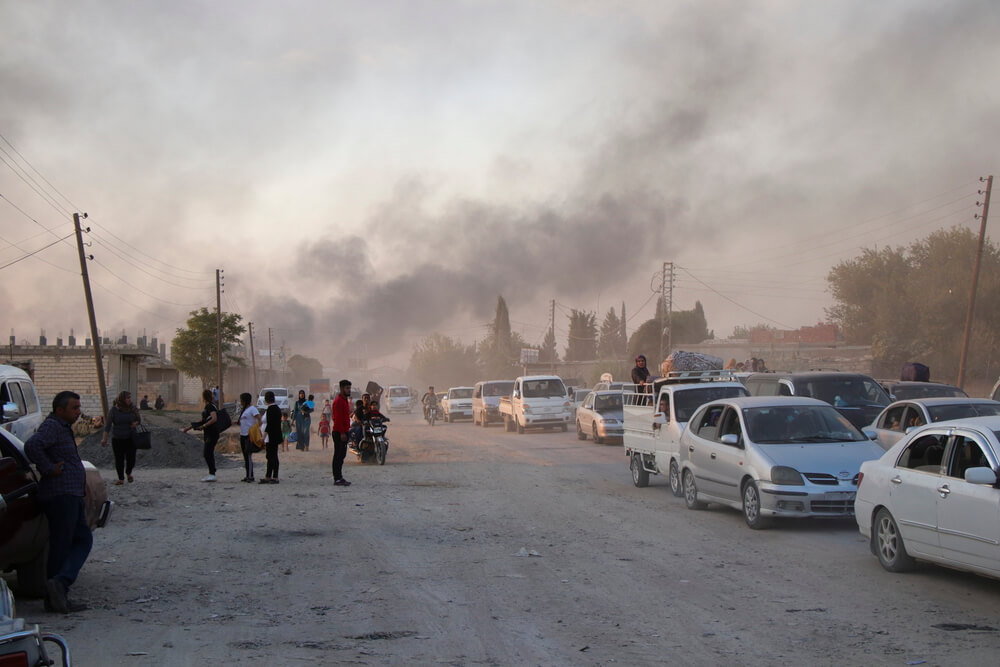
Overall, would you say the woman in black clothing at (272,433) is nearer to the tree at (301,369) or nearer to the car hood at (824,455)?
the car hood at (824,455)

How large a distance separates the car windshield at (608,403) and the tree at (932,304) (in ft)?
102

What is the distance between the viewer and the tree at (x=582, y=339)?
394 ft

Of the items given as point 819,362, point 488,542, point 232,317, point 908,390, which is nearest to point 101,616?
point 488,542

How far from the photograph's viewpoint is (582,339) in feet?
394

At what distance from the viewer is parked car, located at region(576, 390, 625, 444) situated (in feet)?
91.8

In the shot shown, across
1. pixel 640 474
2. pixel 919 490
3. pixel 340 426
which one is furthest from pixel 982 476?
pixel 340 426

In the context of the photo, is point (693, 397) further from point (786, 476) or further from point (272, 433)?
point (272, 433)

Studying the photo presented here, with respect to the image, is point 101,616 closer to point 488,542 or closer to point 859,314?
point 488,542

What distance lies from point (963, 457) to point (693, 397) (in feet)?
24.5

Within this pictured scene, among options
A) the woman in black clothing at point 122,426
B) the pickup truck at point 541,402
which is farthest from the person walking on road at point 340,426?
the pickup truck at point 541,402

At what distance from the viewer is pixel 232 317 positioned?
63250 millimetres

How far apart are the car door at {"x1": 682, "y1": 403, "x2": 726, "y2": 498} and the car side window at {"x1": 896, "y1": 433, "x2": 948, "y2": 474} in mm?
3755

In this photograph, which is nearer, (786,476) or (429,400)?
(786,476)

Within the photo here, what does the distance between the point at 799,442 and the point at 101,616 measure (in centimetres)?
816
